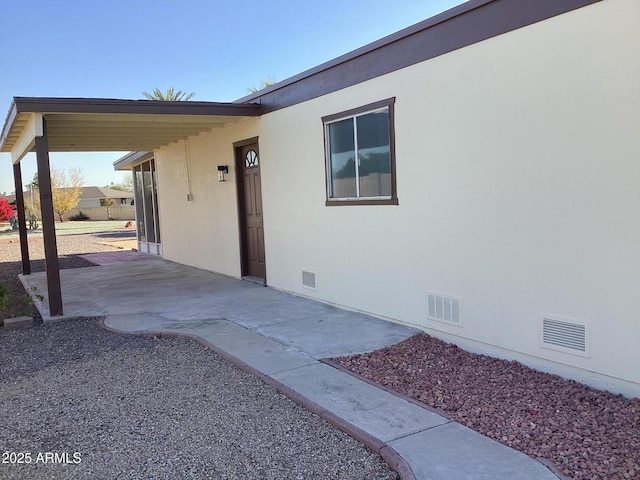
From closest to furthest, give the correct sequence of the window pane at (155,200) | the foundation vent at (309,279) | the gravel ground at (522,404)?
the gravel ground at (522,404), the foundation vent at (309,279), the window pane at (155,200)

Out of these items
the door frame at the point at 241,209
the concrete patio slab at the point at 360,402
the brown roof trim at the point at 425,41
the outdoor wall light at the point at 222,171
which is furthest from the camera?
the outdoor wall light at the point at 222,171

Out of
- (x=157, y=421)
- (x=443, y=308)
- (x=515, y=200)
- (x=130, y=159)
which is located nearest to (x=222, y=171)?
(x=443, y=308)

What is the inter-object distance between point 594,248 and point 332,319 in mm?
3444

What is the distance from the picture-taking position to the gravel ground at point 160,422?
312 centimetres

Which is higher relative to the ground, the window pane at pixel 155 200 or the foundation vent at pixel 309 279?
the window pane at pixel 155 200

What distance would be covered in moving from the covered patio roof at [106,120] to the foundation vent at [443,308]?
15.8 ft

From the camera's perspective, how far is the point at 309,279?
786 centimetres

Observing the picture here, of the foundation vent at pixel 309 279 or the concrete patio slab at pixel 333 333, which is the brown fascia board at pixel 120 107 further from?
the concrete patio slab at pixel 333 333

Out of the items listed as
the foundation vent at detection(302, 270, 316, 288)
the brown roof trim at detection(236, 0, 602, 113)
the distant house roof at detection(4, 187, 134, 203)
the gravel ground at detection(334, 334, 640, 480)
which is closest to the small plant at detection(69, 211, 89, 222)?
the distant house roof at detection(4, 187, 134, 203)

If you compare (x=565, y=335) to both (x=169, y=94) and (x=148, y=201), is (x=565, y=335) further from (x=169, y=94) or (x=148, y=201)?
(x=169, y=94)

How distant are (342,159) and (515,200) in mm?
2821

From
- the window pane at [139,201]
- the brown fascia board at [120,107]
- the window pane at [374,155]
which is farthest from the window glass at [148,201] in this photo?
the window pane at [374,155]

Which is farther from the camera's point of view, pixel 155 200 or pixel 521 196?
pixel 155 200

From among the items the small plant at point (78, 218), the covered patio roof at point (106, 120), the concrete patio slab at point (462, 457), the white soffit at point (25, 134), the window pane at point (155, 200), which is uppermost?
the covered patio roof at point (106, 120)
